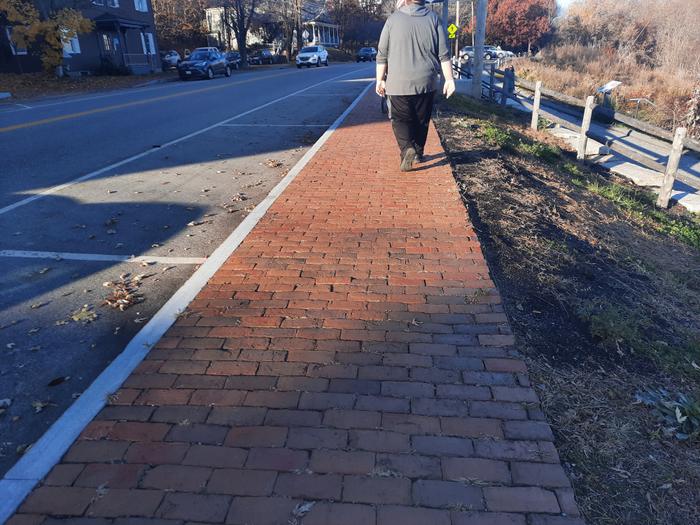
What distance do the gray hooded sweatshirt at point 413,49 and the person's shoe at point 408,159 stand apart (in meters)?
0.80

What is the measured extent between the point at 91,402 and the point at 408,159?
16.6ft

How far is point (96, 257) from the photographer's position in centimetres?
506

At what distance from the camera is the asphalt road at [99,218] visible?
11.1ft

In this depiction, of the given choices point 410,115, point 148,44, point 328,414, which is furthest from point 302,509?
point 148,44

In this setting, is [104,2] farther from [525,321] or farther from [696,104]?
[525,321]

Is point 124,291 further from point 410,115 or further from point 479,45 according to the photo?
point 479,45

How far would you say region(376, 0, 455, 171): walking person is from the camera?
617 cm

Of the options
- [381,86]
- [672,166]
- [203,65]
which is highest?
[381,86]

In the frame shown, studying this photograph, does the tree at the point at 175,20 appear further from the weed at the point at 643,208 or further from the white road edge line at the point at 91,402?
the white road edge line at the point at 91,402

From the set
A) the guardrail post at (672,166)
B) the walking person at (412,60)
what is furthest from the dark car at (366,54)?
the walking person at (412,60)

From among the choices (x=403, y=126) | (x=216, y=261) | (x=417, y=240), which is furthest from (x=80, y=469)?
(x=403, y=126)

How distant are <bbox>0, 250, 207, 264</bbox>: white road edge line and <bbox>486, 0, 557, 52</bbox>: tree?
5962cm

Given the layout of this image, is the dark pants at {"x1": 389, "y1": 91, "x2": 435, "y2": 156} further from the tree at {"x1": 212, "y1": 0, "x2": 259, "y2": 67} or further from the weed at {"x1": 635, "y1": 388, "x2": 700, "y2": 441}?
the tree at {"x1": 212, "y1": 0, "x2": 259, "y2": 67}

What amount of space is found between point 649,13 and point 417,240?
4448 centimetres
